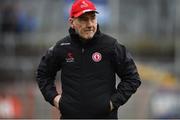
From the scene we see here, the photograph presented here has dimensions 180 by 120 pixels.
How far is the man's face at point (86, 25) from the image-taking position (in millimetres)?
6398

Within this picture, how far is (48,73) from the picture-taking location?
267 inches

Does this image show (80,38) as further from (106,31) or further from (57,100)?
(106,31)

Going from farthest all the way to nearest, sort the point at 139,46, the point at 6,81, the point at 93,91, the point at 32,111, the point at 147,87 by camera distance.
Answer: the point at 139,46, the point at 6,81, the point at 147,87, the point at 32,111, the point at 93,91

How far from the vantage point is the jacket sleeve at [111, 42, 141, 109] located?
21.4 feet

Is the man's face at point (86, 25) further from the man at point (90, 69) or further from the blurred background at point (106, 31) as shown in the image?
the blurred background at point (106, 31)

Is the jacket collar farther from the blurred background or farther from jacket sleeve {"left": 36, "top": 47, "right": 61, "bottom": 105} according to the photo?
the blurred background

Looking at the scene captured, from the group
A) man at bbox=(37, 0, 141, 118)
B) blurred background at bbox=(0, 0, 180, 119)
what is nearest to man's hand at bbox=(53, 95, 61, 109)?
man at bbox=(37, 0, 141, 118)

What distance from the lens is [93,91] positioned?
6.46 meters

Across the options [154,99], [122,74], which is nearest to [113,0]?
[154,99]

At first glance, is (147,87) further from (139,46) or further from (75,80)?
(75,80)

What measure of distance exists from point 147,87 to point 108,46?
→ 812 centimetres

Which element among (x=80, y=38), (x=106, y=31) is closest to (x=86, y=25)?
(x=80, y=38)

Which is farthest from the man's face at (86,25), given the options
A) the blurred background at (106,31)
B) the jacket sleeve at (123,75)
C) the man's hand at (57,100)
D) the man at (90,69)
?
the blurred background at (106,31)

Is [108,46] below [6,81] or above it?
above
